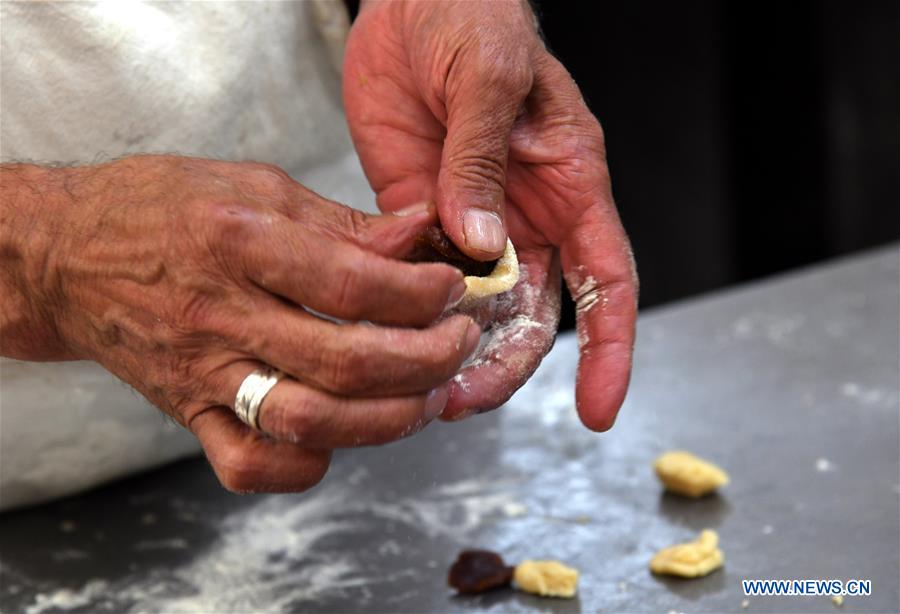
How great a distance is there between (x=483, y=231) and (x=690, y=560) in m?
0.45

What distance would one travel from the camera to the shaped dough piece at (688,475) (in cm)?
134

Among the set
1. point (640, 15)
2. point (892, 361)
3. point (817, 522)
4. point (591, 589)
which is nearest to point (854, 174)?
point (640, 15)

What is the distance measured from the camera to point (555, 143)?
1167 millimetres

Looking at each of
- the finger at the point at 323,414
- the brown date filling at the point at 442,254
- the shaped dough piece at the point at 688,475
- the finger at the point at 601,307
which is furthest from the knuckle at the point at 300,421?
the shaped dough piece at the point at 688,475

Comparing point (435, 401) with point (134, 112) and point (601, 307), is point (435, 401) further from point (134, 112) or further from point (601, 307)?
point (134, 112)

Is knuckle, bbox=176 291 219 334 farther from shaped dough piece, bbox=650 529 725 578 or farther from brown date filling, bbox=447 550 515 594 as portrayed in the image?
shaped dough piece, bbox=650 529 725 578

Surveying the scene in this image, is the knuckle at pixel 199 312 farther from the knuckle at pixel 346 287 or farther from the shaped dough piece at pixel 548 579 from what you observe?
the shaped dough piece at pixel 548 579

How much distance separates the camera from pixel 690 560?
118cm

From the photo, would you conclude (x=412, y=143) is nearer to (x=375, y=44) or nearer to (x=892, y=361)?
(x=375, y=44)

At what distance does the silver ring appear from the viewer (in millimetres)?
861

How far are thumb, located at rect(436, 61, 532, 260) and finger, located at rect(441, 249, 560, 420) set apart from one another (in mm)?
99

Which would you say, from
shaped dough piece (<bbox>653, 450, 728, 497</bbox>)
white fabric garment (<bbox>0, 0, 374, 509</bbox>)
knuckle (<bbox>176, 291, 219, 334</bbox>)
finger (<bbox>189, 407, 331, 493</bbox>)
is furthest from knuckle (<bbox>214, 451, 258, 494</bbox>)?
shaped dough piece (<bbox>653, 450, 728, 497</bbox>)

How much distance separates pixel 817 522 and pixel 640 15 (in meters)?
2.19

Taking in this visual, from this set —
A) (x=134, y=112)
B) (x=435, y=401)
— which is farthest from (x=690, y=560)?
(x=134, y=112)
